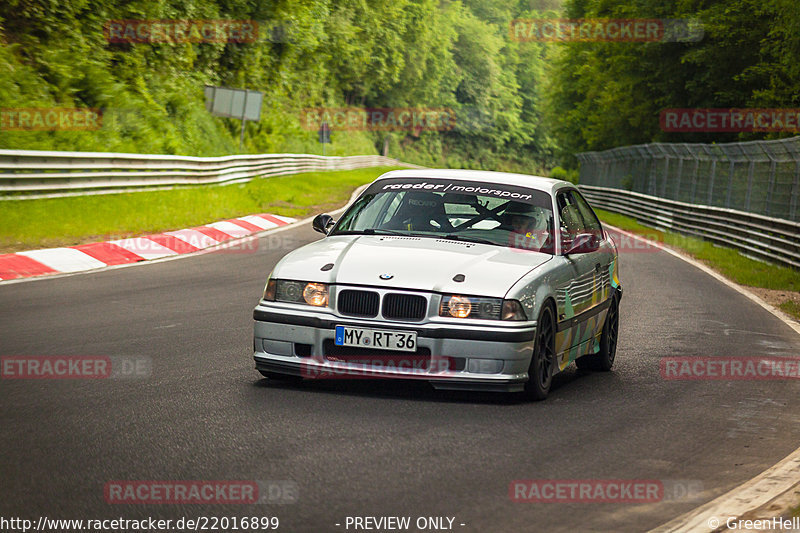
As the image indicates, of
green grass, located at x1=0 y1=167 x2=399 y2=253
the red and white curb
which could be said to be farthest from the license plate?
green grass, located at x1=0 y1=167 x2=399 y2=253

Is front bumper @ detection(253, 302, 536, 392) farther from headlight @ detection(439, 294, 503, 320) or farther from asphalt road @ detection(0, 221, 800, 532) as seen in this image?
asphalt road @ detection(0, 221, 800, 532)

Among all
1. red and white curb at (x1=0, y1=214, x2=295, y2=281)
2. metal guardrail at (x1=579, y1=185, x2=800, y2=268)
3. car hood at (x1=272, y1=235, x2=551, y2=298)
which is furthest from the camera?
metal guardrail at (x1=579, y1=185, x2=800, y2=268)

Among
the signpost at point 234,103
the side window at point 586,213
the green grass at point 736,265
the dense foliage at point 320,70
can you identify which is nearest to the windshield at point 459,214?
the side window at point 586,213

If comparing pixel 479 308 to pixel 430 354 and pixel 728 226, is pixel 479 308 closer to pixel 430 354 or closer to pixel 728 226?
pixel 430 354

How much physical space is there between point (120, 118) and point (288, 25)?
69.0 feet

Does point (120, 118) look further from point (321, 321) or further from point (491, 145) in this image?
point (491, 145)

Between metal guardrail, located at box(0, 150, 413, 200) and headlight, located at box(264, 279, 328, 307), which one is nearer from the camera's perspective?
headlight, located at box(264, 279, 328, 307)

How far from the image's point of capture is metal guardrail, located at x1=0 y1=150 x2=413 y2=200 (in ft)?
58.6

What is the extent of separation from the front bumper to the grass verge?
7.59 m

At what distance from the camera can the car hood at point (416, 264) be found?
6777 mm

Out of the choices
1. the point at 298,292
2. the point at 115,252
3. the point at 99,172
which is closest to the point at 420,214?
the point at 298,292

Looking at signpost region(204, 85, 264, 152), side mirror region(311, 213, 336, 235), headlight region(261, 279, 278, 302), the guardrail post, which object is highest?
signpost region(204, 85, 264, 152)

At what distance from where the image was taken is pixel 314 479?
500 centimetres

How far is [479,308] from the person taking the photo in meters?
6.75
